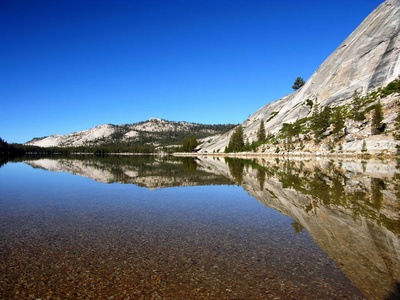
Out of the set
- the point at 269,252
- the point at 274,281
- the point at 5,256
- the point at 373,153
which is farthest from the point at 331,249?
the point at 373,153

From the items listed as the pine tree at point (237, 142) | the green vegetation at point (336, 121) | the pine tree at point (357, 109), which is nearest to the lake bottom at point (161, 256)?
the green vegetation at point (336, 121)

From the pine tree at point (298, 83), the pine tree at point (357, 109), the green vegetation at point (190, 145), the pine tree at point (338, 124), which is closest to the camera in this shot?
the pine tree at point (357, 109)

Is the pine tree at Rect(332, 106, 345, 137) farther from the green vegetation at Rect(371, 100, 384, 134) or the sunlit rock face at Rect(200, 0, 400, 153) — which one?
the sunlit rock face at Rect(200, 0, 400, 153)

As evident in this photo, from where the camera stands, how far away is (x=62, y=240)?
10359mm

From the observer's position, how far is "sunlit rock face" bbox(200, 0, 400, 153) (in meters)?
83.8

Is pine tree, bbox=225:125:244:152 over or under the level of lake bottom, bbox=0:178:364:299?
over

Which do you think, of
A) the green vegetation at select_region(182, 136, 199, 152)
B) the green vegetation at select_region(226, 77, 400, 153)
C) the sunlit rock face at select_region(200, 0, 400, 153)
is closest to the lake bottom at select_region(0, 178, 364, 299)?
the green vegetation at select_region(226, 77, 400, 153)

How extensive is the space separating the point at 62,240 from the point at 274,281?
814cm

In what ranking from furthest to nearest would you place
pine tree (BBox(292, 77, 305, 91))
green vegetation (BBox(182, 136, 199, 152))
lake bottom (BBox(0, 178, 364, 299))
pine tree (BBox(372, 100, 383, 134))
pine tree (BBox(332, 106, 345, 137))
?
1. green vegetation (BBox(182, 136, 199, 152))
2. pine tree (BBox(292, 77, 305, 91))
3. pine tree (BBox(332, 106, 345, 137))
4. pine tree (BBox(372, 100, 383, 134))
5. lake bottom (BBox(0, 178, 364, 299))

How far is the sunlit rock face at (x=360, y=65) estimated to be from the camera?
83.8m

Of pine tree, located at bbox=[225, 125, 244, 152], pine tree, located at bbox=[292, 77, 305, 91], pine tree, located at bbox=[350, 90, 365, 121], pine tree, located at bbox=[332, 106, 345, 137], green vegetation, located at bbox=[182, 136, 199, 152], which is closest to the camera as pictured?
pine tree, located at bbox=[350, 90, 365, 121]

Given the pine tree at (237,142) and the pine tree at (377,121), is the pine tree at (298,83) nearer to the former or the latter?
the pine tree at (237,142)

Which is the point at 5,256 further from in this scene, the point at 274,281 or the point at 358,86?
the point at 358,86

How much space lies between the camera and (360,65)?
92.1m
